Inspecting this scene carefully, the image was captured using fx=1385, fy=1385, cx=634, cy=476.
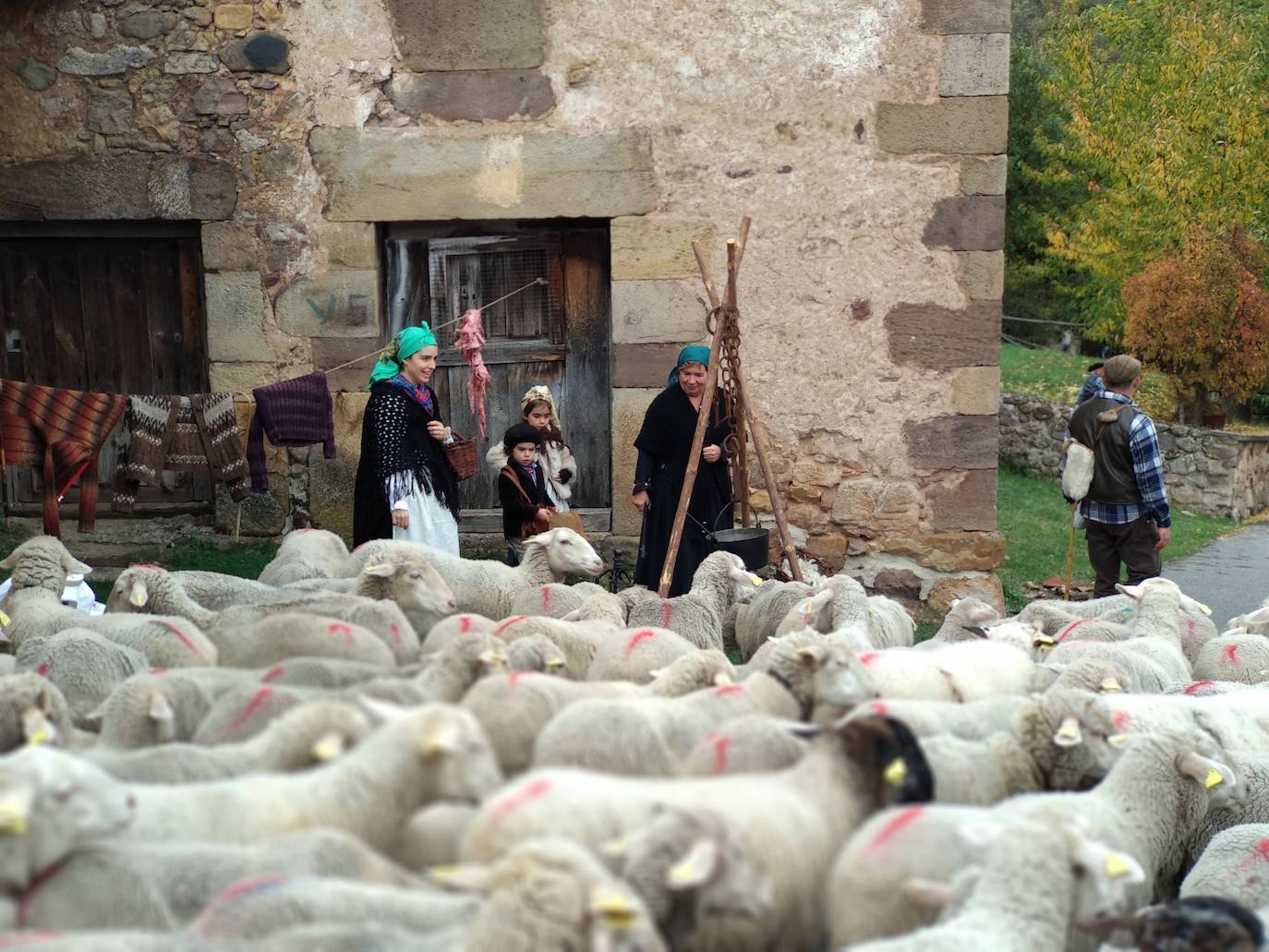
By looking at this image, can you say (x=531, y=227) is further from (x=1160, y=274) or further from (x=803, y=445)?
(x=1160, y=274)

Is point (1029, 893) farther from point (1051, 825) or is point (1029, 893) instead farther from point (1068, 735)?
point (1068, 735)

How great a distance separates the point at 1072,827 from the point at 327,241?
6.82m

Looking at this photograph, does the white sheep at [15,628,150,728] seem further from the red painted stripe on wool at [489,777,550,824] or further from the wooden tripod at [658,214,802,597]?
the wooden tripod at [658,214,802,597]

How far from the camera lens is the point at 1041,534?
1330cm

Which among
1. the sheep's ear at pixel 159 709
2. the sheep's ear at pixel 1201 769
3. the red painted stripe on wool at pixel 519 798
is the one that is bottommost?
the sheep's ear at pixel 1201 769

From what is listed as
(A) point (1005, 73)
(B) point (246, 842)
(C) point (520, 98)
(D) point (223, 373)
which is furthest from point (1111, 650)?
(D) point (223, 373)

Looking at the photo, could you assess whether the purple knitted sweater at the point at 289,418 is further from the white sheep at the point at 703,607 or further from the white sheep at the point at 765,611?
the white sheep at the point at 765,611

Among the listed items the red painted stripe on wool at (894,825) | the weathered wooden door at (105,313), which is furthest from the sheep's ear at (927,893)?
the weathered wooden door at (105,313)

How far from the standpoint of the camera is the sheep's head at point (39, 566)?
5.91 meters

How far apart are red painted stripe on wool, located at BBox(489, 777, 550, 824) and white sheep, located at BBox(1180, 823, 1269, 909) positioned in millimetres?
1795

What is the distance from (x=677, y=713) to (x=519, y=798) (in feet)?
3.33

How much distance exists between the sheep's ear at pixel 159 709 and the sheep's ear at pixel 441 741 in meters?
0.96

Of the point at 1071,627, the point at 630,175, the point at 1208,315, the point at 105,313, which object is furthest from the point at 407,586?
the point at 1208,315

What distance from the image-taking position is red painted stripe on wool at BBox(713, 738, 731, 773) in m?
3.57
